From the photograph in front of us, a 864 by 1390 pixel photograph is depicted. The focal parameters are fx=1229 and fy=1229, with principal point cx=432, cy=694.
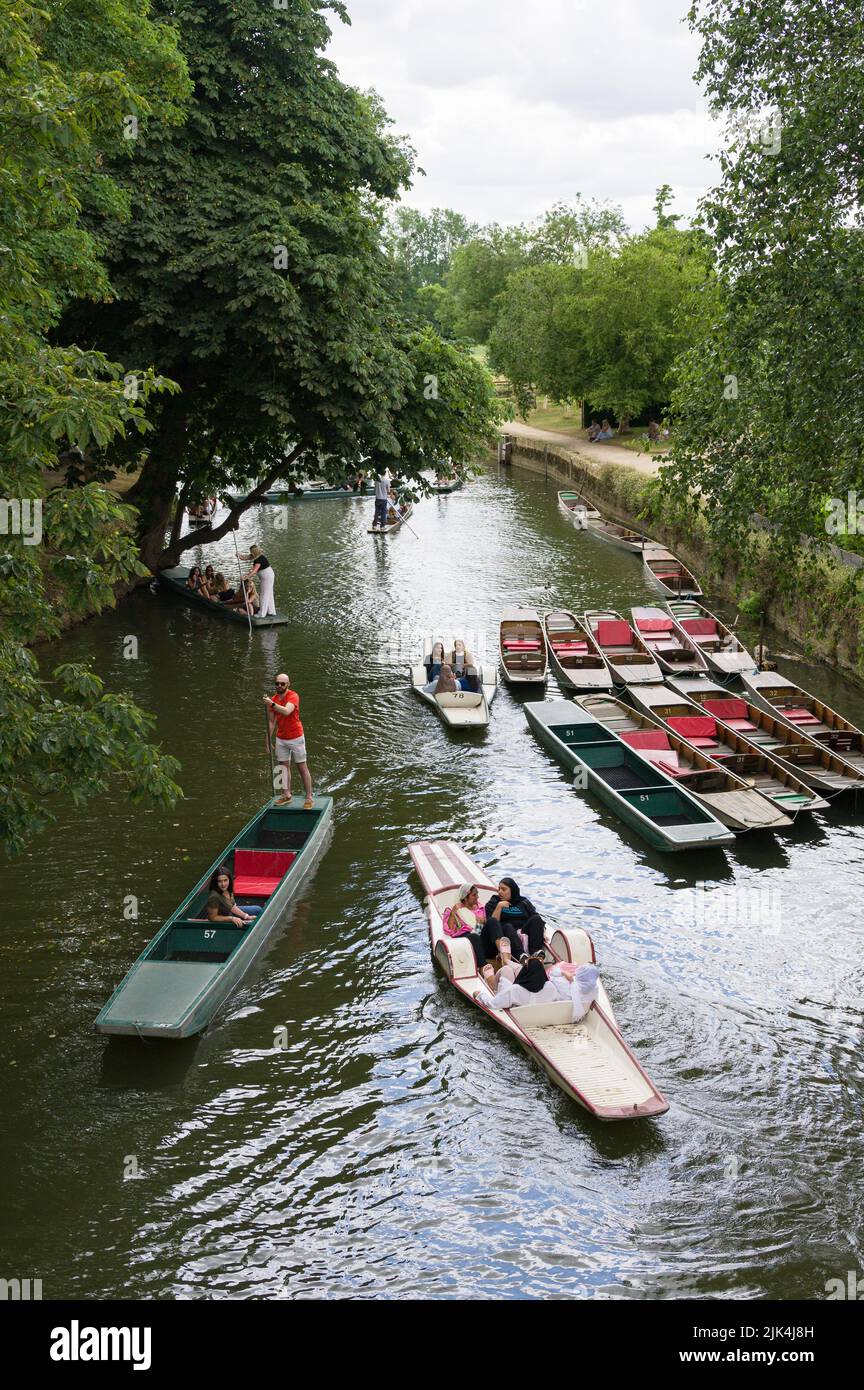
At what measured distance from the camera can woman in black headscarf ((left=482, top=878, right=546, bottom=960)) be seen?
12.8 m

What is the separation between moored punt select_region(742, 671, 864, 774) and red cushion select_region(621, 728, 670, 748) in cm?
203

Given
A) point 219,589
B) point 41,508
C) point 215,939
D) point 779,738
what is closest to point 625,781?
point 779,738

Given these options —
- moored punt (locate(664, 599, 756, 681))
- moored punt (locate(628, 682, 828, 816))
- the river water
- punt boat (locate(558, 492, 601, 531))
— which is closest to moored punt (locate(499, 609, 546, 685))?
moored punt (locate(628, 682, 828, 816))

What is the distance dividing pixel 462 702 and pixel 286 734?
5059 mm

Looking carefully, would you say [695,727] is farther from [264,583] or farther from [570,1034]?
[264,583]

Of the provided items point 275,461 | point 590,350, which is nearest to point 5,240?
point 275,461

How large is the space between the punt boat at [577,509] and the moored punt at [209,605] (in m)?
14.4

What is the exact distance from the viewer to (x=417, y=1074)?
11.5 m

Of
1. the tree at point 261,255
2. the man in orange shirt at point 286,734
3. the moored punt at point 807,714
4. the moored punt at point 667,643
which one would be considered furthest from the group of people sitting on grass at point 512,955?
the tree at point 261,255

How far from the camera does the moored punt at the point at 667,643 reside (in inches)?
937

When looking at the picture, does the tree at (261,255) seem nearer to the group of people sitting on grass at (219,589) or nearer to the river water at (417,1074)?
the group of people sitting on grass at (219,589)

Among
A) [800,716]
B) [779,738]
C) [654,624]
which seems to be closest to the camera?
[779,738]

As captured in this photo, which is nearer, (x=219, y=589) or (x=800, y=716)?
(x=800, y=716)
